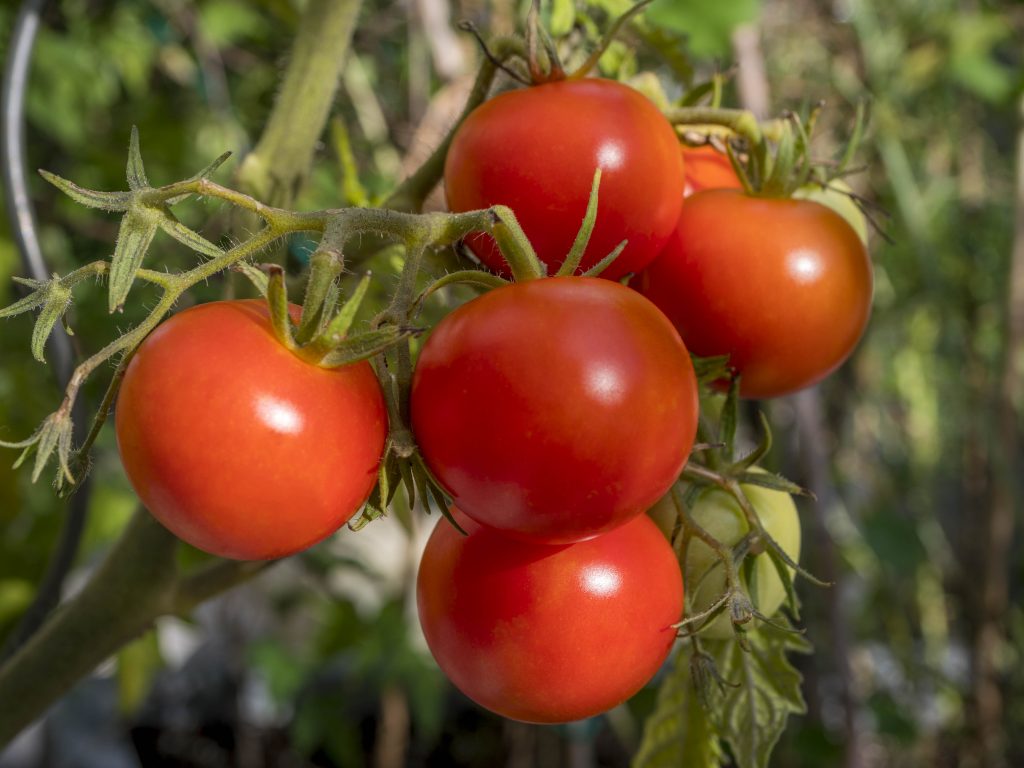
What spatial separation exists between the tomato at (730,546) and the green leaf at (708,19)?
32 centimetres

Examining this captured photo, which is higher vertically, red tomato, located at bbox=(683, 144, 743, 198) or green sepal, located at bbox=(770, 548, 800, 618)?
red tomato, located at bbox=(683, 144, 743, 198)

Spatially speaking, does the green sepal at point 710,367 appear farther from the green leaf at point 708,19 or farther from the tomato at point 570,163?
the green leaf at point 708,19

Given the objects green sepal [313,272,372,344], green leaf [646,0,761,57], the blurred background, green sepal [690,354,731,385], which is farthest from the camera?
the blurred background

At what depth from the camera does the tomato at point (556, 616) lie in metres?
0.33

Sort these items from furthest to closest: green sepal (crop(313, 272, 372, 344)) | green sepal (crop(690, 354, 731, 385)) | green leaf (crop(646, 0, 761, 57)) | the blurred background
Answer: the blurred background
green leaf (crop(646, 0, 761, 57))
green sepal (crop(690, 354, 731, 385))
green sepal (crop(313, 272, 372, 344))

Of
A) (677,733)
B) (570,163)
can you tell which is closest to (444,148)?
(570,163)

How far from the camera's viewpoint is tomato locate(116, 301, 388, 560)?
0.27 meters

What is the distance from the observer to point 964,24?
1.49 m

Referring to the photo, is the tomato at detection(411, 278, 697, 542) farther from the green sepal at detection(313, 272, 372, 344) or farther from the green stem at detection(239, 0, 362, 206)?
the green stem at detection(239, 0, 362, 206)

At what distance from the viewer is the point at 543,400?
274 mm

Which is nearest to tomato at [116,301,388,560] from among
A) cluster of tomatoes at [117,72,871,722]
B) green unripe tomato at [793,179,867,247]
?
cluster of tomatoes at [117,72,871,722]

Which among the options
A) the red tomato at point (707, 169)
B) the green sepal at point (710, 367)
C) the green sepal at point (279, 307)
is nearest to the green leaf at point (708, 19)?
the red tomato at point (707, 169)

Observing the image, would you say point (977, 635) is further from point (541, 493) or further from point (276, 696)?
point (541, 493)

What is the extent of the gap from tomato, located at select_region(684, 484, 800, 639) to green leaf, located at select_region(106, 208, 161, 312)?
218 mm
